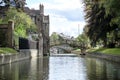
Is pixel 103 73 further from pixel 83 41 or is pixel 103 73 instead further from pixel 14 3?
pixel 83 41

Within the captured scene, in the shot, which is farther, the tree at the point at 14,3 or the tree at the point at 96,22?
the tree at the point at 96,22

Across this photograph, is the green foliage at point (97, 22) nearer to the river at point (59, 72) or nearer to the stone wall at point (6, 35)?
the stone wall at point (6, 35)

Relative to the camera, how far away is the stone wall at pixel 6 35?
217 ft

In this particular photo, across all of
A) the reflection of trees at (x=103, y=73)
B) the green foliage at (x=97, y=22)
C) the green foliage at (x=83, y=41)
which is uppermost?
the green foliage at (x=97, y=22)

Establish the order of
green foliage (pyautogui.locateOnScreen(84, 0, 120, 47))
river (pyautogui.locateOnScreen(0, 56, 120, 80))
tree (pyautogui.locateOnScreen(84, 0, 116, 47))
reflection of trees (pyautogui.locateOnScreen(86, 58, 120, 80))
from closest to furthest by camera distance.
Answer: river (pyautogui.locateOnScreen(0, 56, 120, 80)) → reflection of trees (pyautogui.locateOnScreen(86, 58, 120, 80)) → green foliage (pyautogui.locateOnScreen(84, 0, 120, 47)) → tree (pyautogui.locateOnScreen(84, 0, 116, 47))

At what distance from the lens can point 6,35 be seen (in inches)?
2630

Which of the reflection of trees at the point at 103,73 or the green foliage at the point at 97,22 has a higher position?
the green foliage at the point at 97,22

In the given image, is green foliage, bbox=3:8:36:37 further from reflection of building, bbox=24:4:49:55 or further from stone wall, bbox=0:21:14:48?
reflection of building, bbox=24:4:49:55

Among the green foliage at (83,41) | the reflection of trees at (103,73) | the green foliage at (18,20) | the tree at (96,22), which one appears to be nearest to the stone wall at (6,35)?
the green foliage at (18,20)

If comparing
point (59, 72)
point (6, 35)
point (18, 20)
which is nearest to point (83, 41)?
point (18, 20)

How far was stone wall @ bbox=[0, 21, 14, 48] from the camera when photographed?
217 ft

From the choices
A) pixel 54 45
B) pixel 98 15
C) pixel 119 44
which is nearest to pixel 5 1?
pixel 98 15

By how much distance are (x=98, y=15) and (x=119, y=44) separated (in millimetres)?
24074

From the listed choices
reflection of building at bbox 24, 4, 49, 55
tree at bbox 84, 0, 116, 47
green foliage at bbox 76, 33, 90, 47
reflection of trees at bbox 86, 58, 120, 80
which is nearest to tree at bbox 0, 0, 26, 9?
tree at bbox 84, 0, 116, 47
